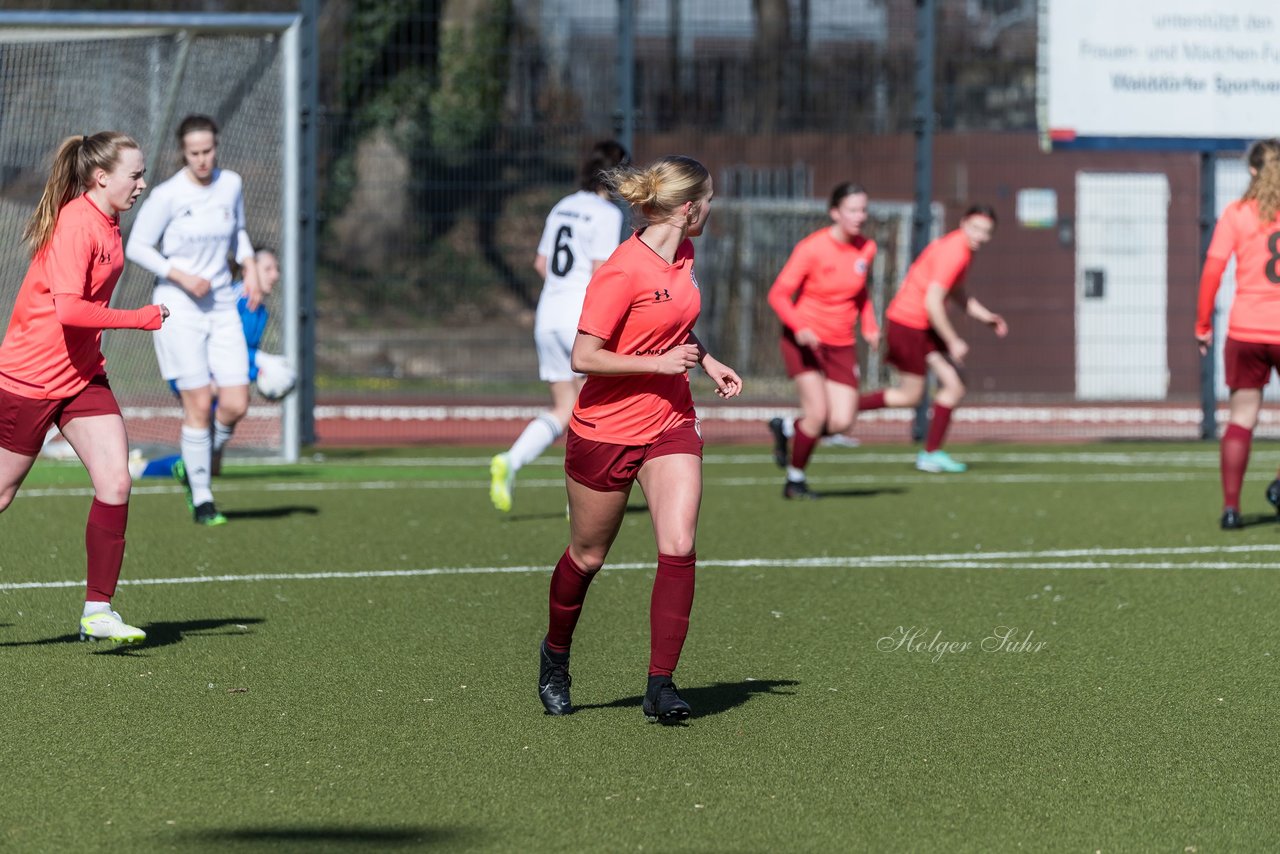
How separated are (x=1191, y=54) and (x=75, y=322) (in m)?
12.1

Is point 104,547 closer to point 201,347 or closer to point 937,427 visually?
point 201,347

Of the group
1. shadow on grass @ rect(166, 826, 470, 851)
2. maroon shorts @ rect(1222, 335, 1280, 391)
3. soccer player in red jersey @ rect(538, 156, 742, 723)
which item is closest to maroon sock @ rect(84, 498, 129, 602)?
soccer player in red jersey @ rect(538, 156, 742, 723)

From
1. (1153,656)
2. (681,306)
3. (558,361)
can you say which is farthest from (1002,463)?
(681,306)

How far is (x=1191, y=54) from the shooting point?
16.1m

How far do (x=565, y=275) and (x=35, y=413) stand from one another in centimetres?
431

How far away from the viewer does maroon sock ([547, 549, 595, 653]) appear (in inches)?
224

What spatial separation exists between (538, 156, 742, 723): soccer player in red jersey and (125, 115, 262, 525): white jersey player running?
181 inches

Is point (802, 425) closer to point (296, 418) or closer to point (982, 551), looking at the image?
point (982, 551)

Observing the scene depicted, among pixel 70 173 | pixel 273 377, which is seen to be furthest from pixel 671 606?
pixel 273 377

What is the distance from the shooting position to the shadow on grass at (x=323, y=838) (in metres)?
4.32

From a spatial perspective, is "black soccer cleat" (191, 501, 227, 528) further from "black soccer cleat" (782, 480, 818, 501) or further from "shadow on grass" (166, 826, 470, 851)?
"shadow on grass" (166, 826, 470, 851)

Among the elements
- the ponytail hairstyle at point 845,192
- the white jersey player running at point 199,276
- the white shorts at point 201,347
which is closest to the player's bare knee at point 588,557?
the white jersey player running at point 199,276

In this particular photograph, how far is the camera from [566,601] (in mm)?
5695

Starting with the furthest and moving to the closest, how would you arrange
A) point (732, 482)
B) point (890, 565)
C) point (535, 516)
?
point (732, 482)
point (535, 516)
point (890, 565)
